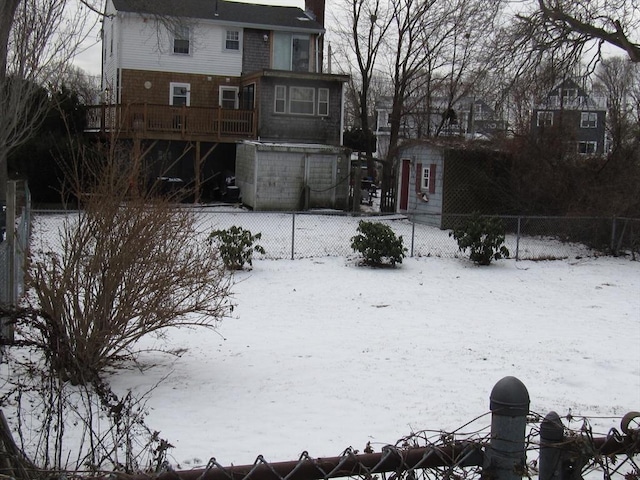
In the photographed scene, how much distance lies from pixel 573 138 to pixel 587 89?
9.69 m

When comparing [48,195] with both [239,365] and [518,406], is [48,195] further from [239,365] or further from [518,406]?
[518,406]

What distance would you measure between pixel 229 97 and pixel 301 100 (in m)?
3.83

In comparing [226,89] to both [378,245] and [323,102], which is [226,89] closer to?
[323,102]

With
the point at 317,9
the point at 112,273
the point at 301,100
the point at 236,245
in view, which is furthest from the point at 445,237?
the point at 317,9

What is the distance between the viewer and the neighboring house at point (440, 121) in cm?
3444

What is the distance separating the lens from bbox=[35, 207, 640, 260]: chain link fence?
17469mm

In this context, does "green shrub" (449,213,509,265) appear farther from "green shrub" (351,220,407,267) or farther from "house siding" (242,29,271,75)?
"house siding" (242,29,271,75)

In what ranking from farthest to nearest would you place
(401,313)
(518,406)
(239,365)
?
(401,313), (239,365), (518,406)

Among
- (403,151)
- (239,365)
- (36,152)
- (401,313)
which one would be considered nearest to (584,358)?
(401,313)

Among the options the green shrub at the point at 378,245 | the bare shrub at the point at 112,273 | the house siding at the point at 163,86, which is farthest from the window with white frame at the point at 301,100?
the bare shrub at the point at 112,273

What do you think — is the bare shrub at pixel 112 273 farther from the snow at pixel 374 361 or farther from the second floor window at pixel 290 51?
the second floor window at pixel 290 51

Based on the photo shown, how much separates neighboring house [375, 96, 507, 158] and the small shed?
6201 millimetres

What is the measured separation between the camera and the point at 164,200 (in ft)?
23.9

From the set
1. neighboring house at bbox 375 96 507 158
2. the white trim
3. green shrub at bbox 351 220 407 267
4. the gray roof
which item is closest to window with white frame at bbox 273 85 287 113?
the white trim
